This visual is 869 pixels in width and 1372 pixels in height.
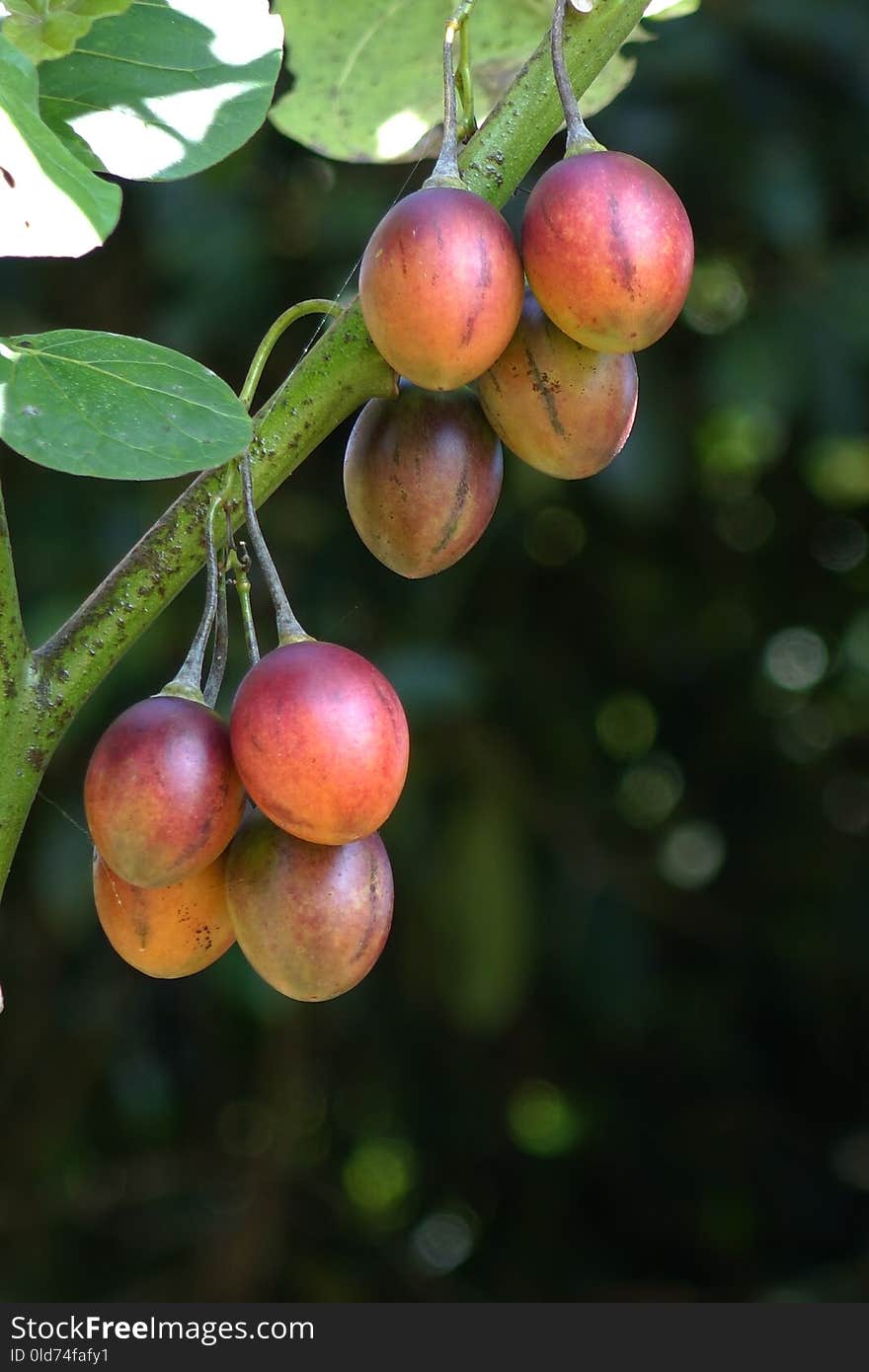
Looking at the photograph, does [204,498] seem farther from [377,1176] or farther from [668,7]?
[377,1176]

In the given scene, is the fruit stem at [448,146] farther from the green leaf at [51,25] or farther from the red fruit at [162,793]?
the red fruit at [162,793]

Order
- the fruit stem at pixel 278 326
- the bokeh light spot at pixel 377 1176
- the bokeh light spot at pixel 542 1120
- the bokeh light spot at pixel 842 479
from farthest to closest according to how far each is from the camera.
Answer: the bokeh light spot at pixel 377 1176 → the bokeh light spot at pixel 542 1120 → the bokeh light spot at pixel 842 479 → the fruit stem at pixel 278 326

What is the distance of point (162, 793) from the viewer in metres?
0.83

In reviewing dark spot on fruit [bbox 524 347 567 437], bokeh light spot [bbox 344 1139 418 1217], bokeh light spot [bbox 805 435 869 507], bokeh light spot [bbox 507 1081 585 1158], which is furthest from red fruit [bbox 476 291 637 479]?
bokeh light spot [bbox 344 1139 418 1217]

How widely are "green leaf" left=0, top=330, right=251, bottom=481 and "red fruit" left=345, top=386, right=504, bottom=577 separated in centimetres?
17

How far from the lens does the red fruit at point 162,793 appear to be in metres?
0.83

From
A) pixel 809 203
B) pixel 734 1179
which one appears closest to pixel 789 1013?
pixel 734 1179

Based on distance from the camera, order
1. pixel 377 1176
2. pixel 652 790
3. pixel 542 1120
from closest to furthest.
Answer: pixel 652 790 → pixel 542 1120 → pixel 377 1176

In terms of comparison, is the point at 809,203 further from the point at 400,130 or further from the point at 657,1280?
the point at 657,1280

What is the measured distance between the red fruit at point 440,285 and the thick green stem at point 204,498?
49 mm

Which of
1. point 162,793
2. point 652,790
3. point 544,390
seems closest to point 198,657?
point 162,793

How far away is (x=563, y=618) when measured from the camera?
2.89m

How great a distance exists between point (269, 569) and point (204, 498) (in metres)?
0.06

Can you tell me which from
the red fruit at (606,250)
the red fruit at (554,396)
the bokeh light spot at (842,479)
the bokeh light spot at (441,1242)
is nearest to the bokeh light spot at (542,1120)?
the bokeh light spot at (441,1242)
